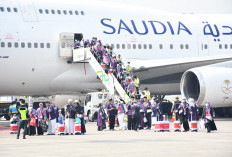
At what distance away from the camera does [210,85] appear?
1037 inches

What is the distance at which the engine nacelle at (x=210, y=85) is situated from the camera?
2631cm

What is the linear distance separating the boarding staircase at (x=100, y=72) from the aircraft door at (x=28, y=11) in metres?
2.63

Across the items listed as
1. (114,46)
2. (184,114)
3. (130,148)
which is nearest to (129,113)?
(184,114)

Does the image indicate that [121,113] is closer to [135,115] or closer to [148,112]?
[148,112]

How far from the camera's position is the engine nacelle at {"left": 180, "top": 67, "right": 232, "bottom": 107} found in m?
26.3

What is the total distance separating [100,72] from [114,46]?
→ 2734 mm

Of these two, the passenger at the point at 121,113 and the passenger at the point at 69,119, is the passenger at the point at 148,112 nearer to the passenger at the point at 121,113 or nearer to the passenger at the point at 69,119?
the passenger at the point at 121,113

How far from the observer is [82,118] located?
65.6 feet

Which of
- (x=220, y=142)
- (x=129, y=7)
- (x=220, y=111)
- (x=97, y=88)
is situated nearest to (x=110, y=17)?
(x=129, y=7)

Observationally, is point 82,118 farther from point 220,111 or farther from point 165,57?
point 220,111

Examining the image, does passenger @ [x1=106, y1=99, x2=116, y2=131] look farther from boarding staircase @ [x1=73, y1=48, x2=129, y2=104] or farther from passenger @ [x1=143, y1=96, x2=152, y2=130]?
boarding staircase @ [x1=73, y1=48, x2=129, y2=104]

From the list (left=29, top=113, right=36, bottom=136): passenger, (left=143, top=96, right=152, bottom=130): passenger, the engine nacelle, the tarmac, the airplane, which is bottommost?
the tarmac

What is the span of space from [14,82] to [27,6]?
3.78 meters

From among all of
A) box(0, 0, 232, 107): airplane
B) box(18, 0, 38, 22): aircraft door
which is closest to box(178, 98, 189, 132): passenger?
box(0, 0, 232, 107): airplane
